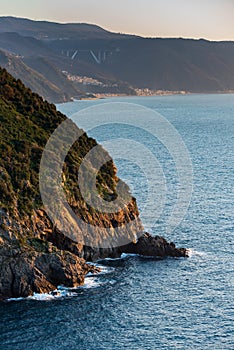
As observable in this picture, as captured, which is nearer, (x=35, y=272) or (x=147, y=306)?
(x=147, y=306)

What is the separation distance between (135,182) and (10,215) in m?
43.2

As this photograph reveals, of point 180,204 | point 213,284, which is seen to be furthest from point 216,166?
point 213,284

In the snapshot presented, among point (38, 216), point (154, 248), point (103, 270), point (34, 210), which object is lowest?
point (103, 270)

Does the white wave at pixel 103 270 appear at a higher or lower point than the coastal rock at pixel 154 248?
lower

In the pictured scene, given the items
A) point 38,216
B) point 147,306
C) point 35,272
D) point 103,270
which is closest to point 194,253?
point 103,270

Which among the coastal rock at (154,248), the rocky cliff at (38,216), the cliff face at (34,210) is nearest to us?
the cliff face at (34,210)

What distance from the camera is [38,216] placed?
206ft

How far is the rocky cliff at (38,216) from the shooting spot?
57188 millimetres

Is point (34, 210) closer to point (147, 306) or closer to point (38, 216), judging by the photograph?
point (38, 216)

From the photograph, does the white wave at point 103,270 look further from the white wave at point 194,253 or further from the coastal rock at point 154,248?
the white wave at point 194,253

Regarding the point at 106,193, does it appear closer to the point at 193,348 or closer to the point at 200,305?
the point at 200,305

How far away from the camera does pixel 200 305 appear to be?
54438mm

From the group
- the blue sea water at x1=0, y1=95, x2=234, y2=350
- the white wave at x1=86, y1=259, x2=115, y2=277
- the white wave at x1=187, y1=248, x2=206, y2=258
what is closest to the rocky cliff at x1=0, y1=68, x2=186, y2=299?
the white wave at x1=86, y1=259, x2=115, y2=277

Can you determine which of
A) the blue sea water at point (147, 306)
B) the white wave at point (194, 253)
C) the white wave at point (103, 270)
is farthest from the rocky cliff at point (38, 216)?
the blue sea water at point (147, 306)
